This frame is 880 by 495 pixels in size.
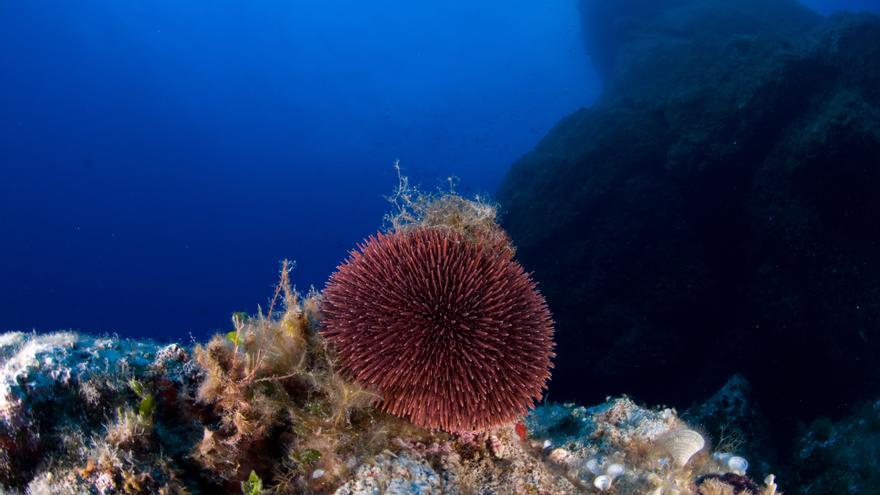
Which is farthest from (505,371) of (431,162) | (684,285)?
(431,162)

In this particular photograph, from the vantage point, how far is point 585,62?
4409 inches

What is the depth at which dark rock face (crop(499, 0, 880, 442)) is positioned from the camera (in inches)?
446

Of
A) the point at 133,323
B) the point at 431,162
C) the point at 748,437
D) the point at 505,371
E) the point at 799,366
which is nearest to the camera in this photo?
the point at 505,371

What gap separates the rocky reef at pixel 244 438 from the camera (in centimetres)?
287

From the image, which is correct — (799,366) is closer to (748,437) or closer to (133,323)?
(748,437)

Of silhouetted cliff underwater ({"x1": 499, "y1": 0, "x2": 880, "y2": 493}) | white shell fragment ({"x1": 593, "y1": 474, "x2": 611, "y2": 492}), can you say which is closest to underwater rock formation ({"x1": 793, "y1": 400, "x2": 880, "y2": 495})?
silhouetted cliff underwater ({"x1": 499, "y1": 0, "x2": 880, "y2": 493})

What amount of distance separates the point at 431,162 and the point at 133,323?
192ft

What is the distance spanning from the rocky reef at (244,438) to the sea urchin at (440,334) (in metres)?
0.29

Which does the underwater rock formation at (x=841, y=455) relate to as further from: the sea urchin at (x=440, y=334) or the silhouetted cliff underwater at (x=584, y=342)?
the sea urchin at (x=440, y=334)

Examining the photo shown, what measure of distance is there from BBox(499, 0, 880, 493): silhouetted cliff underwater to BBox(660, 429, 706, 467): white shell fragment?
22.5 ft

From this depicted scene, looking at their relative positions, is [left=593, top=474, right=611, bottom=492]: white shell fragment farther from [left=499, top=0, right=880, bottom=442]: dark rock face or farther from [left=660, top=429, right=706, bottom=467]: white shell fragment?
[left=499, top=0, right=880, bottom=442]: dark rock face

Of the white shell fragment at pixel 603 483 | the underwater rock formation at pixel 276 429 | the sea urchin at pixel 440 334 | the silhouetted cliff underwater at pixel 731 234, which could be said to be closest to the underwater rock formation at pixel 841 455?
the silhouetted cliff underwater at pixel 731 234

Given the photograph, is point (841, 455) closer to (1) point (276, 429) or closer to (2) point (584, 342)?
(2) point (584, 342)

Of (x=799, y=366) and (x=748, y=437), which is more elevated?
(x=799, y=366)
